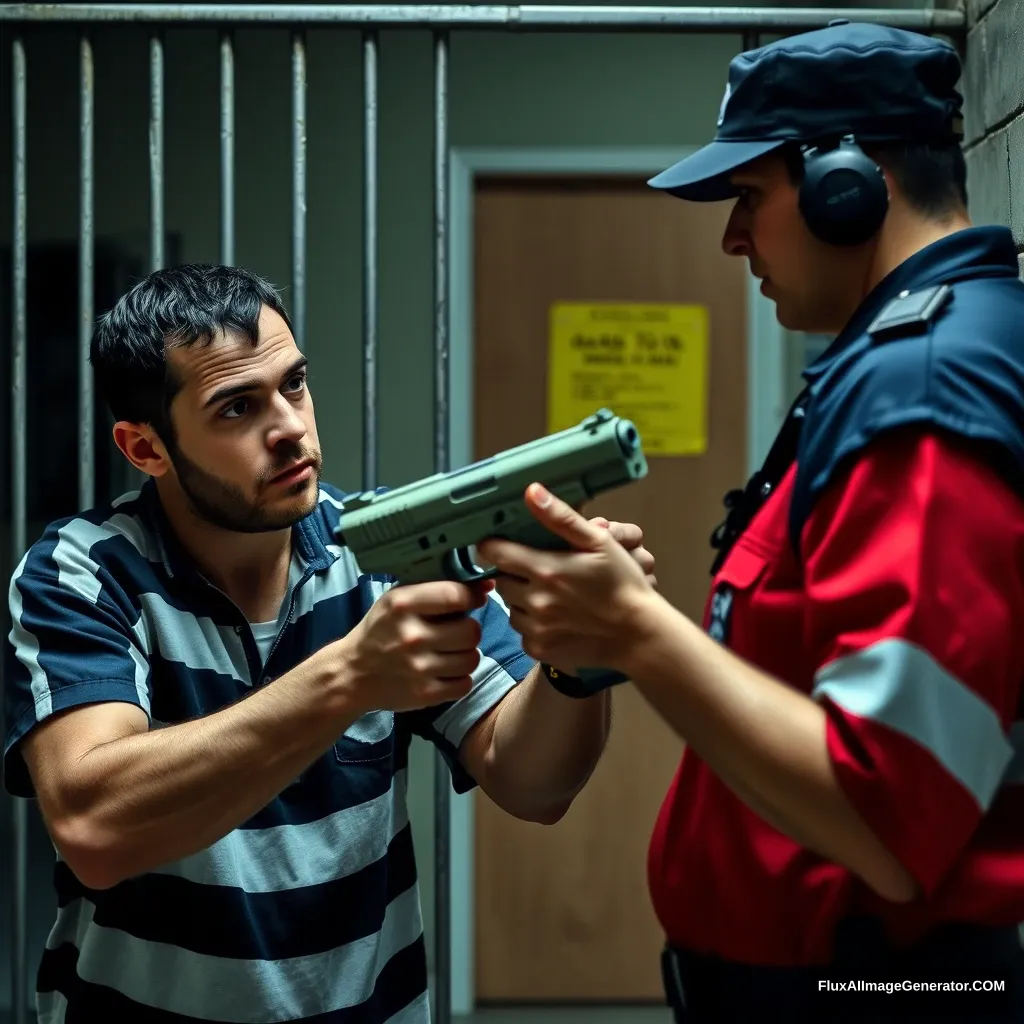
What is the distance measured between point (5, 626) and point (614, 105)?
167 centimetres

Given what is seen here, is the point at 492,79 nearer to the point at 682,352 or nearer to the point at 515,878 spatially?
the point at 682,352

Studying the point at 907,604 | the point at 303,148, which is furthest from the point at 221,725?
the point at 303,148

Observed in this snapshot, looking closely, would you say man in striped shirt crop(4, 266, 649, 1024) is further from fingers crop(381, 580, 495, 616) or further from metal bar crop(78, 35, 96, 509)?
metal bar crop(78, 35, 96, 509)

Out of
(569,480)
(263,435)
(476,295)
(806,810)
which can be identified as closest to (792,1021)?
(806,810)

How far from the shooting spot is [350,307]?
2625 millimetres

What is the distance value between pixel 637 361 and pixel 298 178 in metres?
1.30

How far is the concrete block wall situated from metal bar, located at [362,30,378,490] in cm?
72

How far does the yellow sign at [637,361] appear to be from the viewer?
266 centimetres

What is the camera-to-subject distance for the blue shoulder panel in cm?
74

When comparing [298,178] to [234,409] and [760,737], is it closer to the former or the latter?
[234,409]

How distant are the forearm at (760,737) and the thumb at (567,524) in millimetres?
64

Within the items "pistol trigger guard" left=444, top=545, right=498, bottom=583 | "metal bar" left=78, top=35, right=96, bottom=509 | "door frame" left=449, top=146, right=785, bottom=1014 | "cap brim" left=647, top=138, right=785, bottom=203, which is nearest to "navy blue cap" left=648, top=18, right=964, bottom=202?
"cap brim" left=647, top=138, right=785, bottom=203

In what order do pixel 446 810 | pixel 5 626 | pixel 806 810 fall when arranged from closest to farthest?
pixel 806 810
pixel 446 810
pixel 5 626

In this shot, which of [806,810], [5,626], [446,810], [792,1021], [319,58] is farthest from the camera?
[319,58]
